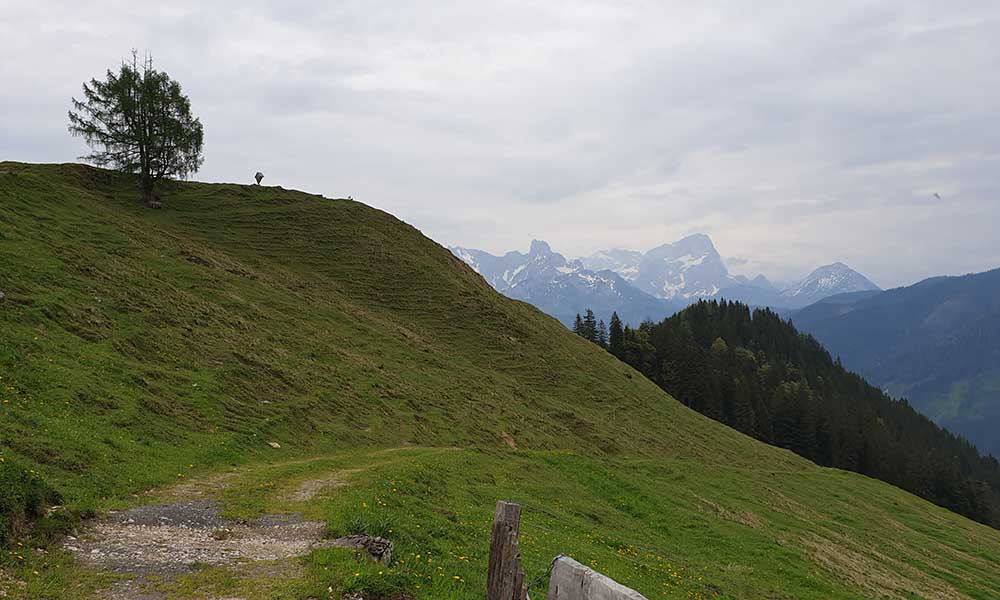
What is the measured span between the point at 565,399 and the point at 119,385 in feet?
143

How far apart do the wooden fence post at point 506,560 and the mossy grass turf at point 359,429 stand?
3854mm

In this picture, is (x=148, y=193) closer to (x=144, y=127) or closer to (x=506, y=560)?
(x=144, y=127)

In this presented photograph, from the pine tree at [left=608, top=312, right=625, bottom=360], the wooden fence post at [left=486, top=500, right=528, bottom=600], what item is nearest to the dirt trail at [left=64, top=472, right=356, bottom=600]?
the wooden fence post at [left=486, top=500, right=528, bottom=600]

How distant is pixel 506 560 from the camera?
28.3 feet

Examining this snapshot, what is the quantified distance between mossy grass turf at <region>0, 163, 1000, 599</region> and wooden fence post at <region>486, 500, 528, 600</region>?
385 centimetres

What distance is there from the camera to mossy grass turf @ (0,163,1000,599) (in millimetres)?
16344

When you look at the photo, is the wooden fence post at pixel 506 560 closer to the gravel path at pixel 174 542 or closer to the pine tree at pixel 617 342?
the gravel path at pixel 174 542

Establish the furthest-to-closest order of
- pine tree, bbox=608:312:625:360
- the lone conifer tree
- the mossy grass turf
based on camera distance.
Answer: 1. pine tree, bbox=608:312:625:360
2. the lone conifer tree
3. the mossy grass turf

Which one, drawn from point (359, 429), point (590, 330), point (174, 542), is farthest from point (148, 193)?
point (590, 330)

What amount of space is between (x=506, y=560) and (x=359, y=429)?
2683 cm

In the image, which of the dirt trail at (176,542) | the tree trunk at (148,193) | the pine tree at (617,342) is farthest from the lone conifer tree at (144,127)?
the pine tree at (617,342)

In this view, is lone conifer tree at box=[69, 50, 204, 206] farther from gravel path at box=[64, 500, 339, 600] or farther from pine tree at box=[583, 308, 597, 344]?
pine tree at box=[583, 308, 597, 344]

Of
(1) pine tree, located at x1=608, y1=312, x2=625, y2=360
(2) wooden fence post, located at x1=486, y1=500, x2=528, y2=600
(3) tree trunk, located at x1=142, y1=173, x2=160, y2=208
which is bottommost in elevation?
(1) pine tree, located at x1=608, y1=312, x2=625, y2=360

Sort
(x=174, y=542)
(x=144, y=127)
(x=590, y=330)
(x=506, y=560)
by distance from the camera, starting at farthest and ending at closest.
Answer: (x=590, y=330)
(x=144, y=127)
(x=174, y=542)
(x=506, y=560)
